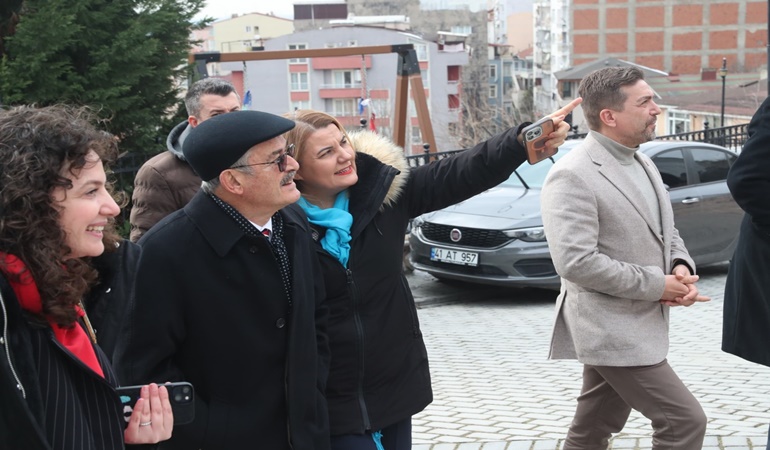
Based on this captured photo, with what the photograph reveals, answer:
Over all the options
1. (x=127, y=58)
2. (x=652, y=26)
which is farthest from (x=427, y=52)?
(x=127, y=58)

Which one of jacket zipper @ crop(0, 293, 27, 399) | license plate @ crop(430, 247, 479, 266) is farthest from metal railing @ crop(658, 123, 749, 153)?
jacket zipper @ crop(0, 293, 27, 399)

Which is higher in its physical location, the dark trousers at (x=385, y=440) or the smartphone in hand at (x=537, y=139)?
the smartphone in hand at (x=537, y=139)

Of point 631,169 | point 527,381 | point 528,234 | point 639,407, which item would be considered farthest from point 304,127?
point 528,234

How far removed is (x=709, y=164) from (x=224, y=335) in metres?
9.63

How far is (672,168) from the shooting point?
441 inches

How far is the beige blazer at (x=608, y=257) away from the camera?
4.06 meters

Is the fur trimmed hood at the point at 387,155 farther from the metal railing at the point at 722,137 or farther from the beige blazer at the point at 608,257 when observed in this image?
the metal railing at the point at 722,137

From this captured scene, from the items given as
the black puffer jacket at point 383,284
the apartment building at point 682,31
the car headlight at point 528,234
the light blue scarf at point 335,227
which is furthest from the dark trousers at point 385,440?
the apartment building at point 682,31

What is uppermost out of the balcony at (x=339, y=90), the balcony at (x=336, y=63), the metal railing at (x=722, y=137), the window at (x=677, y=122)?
the balcony at (x=336, y=63)

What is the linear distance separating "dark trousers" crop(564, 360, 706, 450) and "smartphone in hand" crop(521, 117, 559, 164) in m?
1.07

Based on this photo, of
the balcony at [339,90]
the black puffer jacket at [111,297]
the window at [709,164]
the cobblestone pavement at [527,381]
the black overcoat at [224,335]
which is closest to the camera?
the black puffer jacket at [111,297]

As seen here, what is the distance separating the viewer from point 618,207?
4.15 metres

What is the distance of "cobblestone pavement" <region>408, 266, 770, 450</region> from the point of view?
542cm

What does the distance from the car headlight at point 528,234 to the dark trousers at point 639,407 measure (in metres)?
5.82
